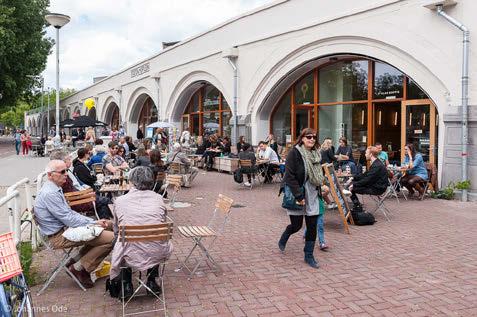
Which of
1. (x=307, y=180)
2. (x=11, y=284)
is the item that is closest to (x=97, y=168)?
(x=307, y=180)

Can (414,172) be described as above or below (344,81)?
below

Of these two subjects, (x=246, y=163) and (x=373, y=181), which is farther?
(x=246, y=163)

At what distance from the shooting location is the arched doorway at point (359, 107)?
11.8 m

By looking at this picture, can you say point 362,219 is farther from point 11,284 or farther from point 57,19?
point 57,19

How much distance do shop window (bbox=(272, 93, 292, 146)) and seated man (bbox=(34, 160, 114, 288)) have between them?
12.7m

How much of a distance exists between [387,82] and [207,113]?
11553 millimetres

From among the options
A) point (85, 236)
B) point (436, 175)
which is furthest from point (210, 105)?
point (85, 236)

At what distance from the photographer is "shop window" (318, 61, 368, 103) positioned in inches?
541

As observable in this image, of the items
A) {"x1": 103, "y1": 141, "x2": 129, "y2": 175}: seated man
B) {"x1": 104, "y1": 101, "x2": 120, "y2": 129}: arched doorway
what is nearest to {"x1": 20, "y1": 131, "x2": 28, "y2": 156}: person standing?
{"x1": 104, "y1": 101, "x2": 120, "y2": 129}: arched doorway

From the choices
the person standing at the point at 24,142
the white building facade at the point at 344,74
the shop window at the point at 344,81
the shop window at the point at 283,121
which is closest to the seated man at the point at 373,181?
the white building facade at the point at 344,74

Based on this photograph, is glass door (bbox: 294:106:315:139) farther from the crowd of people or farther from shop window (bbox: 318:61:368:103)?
the crowd of people

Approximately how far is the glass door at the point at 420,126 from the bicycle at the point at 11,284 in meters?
10.2

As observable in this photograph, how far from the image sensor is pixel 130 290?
14.3 feet

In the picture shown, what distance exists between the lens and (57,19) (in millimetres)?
13820
